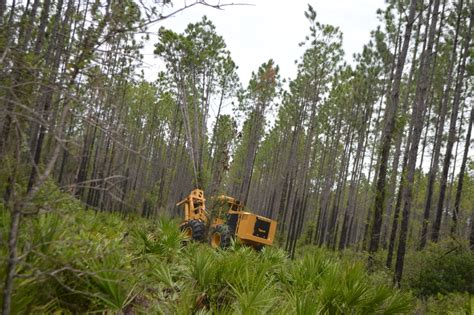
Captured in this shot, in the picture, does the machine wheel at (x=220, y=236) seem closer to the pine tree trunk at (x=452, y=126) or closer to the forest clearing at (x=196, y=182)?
the forest clearing at (x=196, y=182)

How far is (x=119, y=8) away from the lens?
4.24 metres

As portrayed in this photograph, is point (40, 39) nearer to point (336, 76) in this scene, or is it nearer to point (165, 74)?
point (165, 74)

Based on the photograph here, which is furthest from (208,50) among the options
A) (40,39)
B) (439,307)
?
(439,307)

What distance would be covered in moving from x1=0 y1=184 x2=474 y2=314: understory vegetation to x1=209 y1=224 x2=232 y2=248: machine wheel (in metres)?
4.02

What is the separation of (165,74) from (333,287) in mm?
26853

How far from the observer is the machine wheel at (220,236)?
523 inches

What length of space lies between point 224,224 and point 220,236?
133cm

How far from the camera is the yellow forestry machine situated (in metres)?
13.5

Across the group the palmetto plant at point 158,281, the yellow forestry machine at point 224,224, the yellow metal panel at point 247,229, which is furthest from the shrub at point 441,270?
the palmetto plant at point 158,281

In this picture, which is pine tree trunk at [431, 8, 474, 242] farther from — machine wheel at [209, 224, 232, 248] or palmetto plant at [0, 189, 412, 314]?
palmetto plant at [0, 189, 412, 314]

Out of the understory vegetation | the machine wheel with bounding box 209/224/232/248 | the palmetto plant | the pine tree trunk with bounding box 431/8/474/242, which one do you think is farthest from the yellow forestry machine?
the pine tree trunk with bounding box 431/8/474/242

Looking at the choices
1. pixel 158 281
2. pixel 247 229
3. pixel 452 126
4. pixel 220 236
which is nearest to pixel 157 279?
pixel 158 281

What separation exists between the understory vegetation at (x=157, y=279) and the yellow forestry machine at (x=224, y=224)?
4427 millimetres

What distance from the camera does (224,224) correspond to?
49.0 feet
